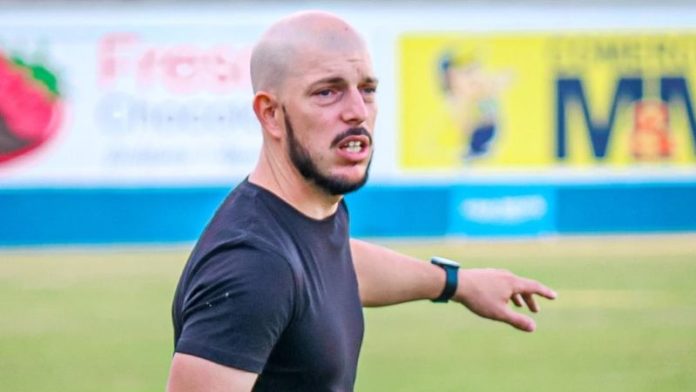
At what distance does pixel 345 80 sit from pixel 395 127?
14283mm

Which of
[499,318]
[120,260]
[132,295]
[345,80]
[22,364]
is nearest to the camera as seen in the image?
[345,80]

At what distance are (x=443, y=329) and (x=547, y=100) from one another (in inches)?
282

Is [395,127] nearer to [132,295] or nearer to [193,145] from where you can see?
[193,145]

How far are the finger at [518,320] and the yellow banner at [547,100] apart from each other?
13.5 metres

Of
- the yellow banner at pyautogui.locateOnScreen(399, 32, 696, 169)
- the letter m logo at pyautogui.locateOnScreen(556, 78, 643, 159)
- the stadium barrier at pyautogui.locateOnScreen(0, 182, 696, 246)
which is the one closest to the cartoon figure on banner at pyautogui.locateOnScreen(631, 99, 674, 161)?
the yellow banner at pyautogui.locateOnScreen(399, 32, 696, 169)

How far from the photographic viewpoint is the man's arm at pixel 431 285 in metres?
4.15

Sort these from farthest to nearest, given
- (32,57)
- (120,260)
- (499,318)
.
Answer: (32,57) → (120,260) → (499,318)

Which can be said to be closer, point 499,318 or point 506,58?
point 499,318

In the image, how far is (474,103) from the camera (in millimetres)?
17859

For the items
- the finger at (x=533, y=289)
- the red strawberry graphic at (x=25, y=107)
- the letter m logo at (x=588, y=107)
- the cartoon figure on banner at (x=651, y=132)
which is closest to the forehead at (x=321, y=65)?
the finger at (x=533, y=289)

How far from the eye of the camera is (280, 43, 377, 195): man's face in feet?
11.2

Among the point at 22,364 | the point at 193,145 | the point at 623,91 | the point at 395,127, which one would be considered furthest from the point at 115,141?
the point at 22,364

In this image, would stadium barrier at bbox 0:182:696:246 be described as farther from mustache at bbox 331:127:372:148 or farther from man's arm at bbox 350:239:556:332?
mustache at bbox 331:127:372:148

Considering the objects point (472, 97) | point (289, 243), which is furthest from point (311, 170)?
point (472, 97)
